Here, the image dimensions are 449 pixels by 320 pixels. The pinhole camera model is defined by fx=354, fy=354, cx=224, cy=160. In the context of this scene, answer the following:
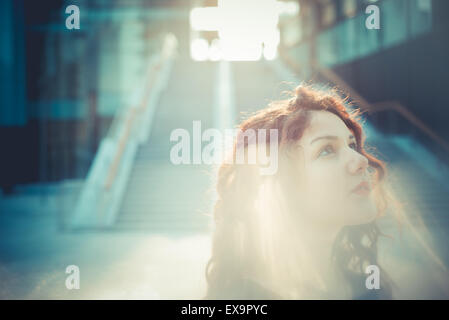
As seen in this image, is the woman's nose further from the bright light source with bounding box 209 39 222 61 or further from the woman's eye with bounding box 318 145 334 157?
the bright light source with bounding box 209 39 222 61

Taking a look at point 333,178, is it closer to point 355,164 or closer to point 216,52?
point 355,164

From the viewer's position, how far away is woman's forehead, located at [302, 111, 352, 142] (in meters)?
1.82

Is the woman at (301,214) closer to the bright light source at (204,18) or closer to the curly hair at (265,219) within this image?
the curly hair at (265,219)

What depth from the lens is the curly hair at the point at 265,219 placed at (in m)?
1.91

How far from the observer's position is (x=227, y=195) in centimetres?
198

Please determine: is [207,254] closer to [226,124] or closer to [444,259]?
[444,259]

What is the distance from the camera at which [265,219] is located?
1.97 meters

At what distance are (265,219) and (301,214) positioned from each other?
21 cm

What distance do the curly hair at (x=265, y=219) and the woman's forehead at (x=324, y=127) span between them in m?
0.03

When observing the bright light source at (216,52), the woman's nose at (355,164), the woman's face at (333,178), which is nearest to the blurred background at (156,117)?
the bright light source at (216,52)

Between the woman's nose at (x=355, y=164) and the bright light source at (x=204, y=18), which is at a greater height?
the bright light source at (x=204, y=18)

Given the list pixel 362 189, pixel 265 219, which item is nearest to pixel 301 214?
pixel 265 219
